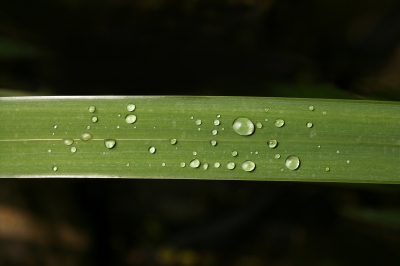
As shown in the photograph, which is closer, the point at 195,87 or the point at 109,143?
the point at 109,143

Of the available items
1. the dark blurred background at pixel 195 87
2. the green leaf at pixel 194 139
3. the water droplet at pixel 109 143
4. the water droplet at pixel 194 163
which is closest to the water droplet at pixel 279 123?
the green leaf at pixel 194 139

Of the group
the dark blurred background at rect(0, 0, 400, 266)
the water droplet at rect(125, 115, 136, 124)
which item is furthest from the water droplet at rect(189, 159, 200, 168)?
the dark blurred background at rect(0, 0, 400, 266)

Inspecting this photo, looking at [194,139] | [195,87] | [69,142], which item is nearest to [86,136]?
[69,142]

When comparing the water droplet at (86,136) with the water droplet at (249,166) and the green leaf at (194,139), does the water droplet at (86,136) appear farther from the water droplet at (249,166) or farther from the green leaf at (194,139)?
the water droplet at (249,166)

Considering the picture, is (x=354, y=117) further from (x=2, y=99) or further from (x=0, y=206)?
(x=0, y=206)

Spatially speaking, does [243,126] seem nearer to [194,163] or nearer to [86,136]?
[194,163]

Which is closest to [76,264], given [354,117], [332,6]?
[354,117]
